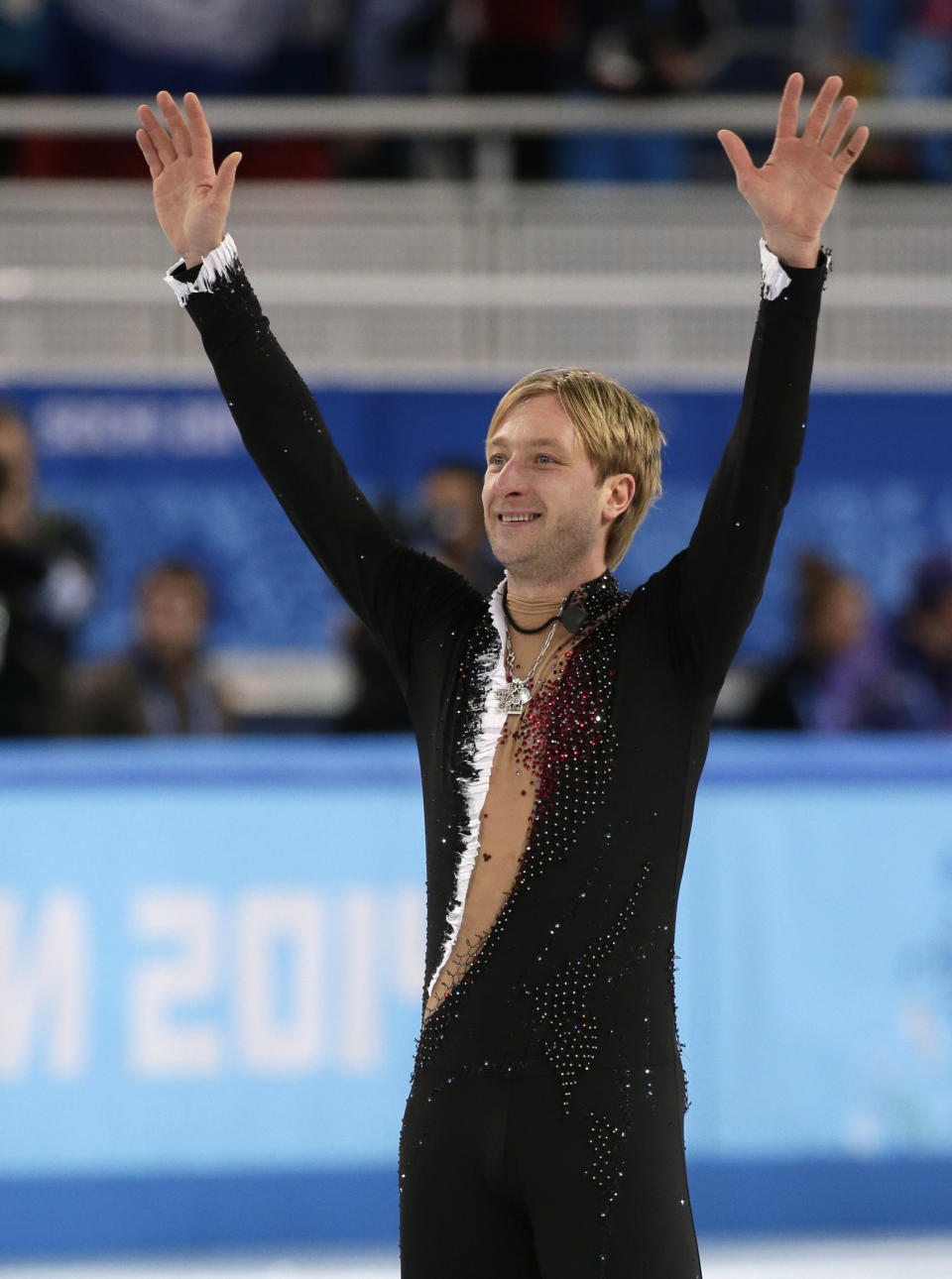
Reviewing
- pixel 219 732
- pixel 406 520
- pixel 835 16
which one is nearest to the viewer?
pixel 219 732

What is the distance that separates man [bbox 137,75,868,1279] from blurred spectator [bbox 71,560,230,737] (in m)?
3.33

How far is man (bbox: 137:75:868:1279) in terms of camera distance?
2.23 metres

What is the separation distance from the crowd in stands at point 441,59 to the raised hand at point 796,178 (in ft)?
17.1

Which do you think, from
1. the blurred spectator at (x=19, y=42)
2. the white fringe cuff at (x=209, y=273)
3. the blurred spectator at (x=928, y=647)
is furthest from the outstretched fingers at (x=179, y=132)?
the blurred spectator at (x=19, y=42)

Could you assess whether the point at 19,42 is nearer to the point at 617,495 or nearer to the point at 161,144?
the point at 161,144

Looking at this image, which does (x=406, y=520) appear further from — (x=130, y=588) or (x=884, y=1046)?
(x=884, y=1046)

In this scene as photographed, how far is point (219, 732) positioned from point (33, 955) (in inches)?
60.8

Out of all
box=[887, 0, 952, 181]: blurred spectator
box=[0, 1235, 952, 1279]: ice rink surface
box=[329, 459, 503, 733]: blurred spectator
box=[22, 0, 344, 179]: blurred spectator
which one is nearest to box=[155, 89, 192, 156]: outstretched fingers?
box=[0, 1235, 952, 1279]: ice rink surface

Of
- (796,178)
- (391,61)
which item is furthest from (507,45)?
(796,178)

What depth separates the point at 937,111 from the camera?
7227 millimetres

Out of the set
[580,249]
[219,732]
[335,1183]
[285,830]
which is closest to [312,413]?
[285,830]

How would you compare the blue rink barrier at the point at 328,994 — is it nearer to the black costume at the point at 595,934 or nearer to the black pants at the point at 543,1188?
the black costume at the point at 595,934

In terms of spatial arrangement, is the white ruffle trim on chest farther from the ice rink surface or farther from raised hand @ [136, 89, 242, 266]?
the ice rink surface

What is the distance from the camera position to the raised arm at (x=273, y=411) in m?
2.53
